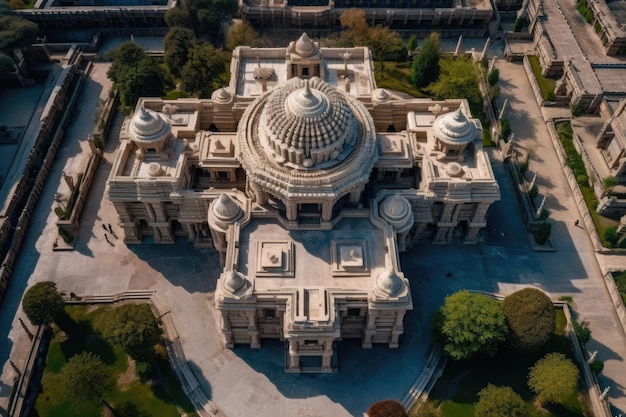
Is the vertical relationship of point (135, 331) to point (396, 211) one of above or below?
below

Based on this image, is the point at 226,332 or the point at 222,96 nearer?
the point at 226,332

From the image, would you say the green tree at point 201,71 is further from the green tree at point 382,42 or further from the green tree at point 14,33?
the green tree at point 14,33

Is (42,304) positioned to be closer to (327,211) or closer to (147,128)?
(147,128)

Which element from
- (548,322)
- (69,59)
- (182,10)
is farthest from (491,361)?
(69,59)


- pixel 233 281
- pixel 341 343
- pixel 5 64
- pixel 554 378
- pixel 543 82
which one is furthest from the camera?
pixel 543 82

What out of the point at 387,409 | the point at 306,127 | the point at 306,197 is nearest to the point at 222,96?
the point at 306,127

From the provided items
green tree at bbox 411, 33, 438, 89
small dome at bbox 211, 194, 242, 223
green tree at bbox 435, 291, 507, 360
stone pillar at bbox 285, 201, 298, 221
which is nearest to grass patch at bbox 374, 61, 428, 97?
green tree at bbox 411, 33, 438, 89

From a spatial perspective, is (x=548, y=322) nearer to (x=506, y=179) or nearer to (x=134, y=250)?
(x=506, y=179)
